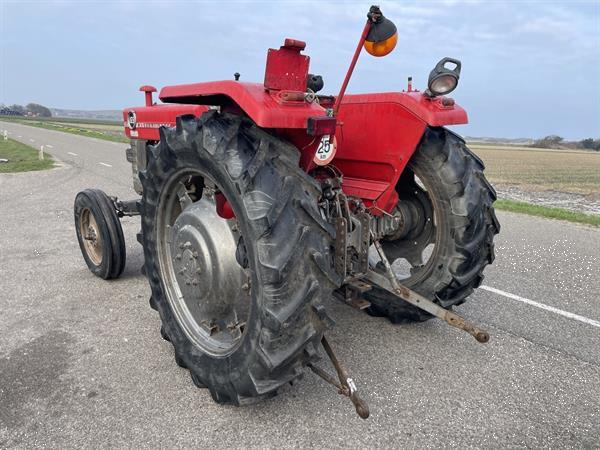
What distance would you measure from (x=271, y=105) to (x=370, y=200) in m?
1.11

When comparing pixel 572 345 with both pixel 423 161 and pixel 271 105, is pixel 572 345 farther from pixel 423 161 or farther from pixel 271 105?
pixel 271 105

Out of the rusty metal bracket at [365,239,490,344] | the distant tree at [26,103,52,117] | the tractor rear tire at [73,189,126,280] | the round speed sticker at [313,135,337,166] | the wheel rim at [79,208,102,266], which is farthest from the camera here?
the distant tree at [26,103,52,117]

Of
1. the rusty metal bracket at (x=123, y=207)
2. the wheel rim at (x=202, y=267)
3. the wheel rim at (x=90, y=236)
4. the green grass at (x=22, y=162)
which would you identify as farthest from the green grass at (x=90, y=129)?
the wheel rim at (x=202, y=267)

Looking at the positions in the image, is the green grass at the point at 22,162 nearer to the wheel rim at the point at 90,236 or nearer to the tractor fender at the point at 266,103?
the wheel rim at the point at 90,236

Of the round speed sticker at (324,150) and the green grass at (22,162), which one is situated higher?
the round speed sticker at (324,150)

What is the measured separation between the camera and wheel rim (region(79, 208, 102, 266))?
14.5 feet

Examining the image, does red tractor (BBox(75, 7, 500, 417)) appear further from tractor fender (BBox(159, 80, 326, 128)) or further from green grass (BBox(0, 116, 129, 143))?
green grass (BBox(0, 116, 129, 143))

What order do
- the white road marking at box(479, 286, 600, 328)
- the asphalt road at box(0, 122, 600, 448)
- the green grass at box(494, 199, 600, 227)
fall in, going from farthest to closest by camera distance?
the green grass at box(494, 199, 600, 227)
the white road marking at box(479, 286, 600, 328)
the asphalt road at box(0, 122, 600, 448)

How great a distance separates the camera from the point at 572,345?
3303 mm

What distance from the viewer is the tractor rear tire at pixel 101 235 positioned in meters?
4.13

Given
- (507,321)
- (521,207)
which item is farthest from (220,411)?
(521,207)

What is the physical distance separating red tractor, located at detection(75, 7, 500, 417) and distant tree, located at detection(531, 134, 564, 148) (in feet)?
232

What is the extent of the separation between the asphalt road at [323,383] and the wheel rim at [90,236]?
7.5 inches

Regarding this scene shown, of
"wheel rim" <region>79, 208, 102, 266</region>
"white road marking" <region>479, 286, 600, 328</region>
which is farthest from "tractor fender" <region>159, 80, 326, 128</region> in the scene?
"white road marking" <region>479, 286, 600, 328</region>
